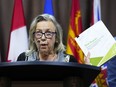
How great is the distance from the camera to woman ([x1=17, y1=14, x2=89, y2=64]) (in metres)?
1.64

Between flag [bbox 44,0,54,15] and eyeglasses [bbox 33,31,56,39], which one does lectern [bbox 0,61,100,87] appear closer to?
eyeglasses [bbox 33,31,56,39]

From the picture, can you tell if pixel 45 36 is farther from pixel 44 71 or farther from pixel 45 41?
pixel 44 71

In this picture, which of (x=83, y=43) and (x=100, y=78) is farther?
(x=100, y=78)

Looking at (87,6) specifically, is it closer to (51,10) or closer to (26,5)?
(51,10)

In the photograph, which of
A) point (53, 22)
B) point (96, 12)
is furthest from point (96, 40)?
point (96, 12)

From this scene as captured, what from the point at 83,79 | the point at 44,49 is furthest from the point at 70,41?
the point at 83,79

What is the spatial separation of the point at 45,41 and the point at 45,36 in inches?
1.3

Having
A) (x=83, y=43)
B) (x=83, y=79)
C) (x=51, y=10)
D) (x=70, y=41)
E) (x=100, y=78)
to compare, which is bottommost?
(x=83, y=79)

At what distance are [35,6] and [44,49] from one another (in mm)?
1782

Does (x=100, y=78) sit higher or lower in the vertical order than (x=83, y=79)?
higher

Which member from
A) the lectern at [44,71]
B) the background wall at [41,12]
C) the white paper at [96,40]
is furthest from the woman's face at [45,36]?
the background wall at [41,12]

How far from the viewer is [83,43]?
1929mm

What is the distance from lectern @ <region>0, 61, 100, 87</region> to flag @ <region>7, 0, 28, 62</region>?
203 centimetres

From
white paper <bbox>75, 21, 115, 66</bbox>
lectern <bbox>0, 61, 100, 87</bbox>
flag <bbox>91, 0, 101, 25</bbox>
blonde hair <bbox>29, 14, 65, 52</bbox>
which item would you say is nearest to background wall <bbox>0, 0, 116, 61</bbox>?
flag <bbox>91, 0, 101, 25</bbox>
